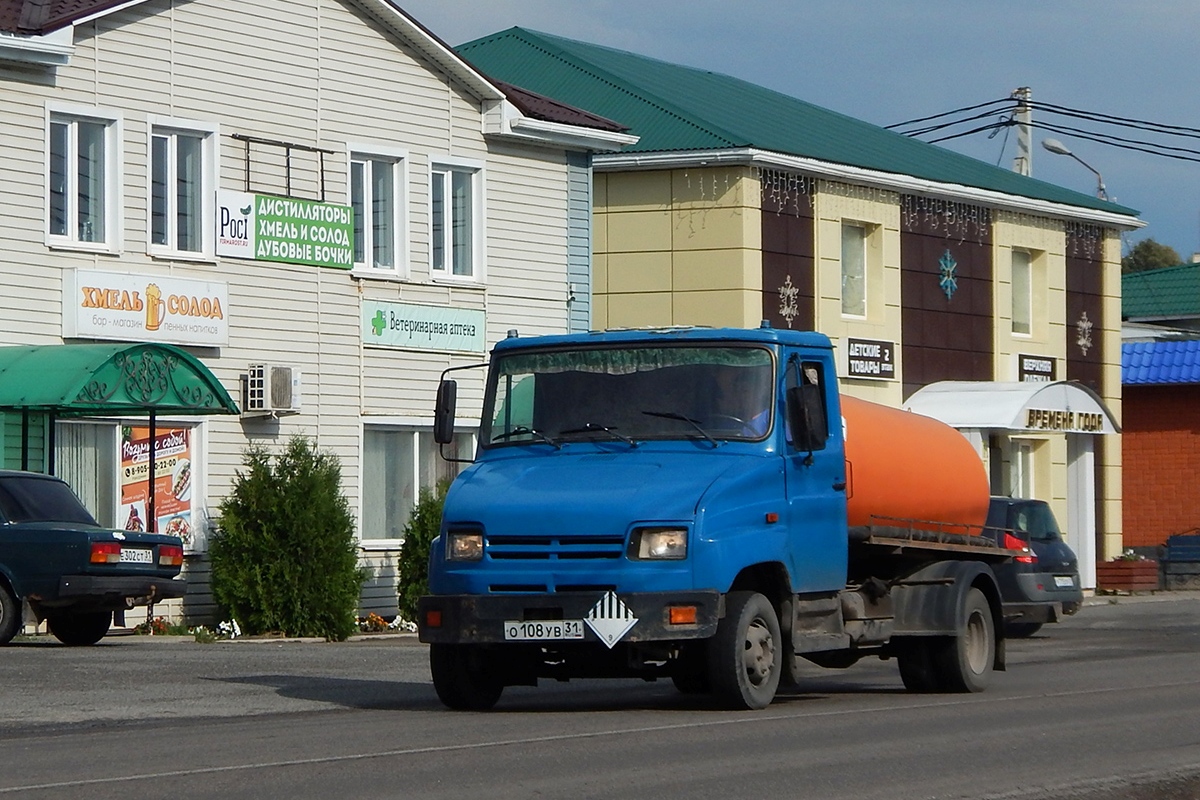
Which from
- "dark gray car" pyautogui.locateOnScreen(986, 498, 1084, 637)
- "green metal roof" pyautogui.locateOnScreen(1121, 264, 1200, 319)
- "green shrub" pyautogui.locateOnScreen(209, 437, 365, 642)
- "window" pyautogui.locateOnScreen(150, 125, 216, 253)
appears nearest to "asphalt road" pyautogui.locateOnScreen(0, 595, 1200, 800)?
"dark gray car" pyautogui.locateOnScreen(986, 498, 1084, 637)

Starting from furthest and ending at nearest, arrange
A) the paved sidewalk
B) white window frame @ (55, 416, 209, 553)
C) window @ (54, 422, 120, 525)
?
the paved sidewalk
white window frame @ (55, 416, 209, 553)
window @ (54, 422, 120, 525)

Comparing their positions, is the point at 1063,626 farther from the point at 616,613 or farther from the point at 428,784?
the point at 428,784

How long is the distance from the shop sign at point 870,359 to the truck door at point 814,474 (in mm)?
19310

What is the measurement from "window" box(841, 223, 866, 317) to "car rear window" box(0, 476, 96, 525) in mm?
15920

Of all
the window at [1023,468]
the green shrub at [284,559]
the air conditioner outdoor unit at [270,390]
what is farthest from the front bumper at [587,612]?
the window at [1023,468]

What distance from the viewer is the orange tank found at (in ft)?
49.0

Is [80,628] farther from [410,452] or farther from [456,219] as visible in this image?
[456,219]

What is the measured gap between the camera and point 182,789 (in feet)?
31.5

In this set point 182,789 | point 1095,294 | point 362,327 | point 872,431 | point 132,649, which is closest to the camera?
point 182,789

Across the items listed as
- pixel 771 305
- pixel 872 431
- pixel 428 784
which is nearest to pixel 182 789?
pixel 428 784

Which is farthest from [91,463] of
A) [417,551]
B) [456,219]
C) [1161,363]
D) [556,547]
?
[1161,363]

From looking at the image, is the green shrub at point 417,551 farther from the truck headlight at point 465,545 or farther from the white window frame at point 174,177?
the truck headlight at point 465,545

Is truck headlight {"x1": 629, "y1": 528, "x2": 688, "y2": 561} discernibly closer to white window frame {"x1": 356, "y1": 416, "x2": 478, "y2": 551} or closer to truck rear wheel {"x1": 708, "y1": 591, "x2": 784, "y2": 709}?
truck rear wheel {"x1": 708, "y1": 591, "x2": 784, "y2": 709}

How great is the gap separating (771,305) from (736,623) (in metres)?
19.2
